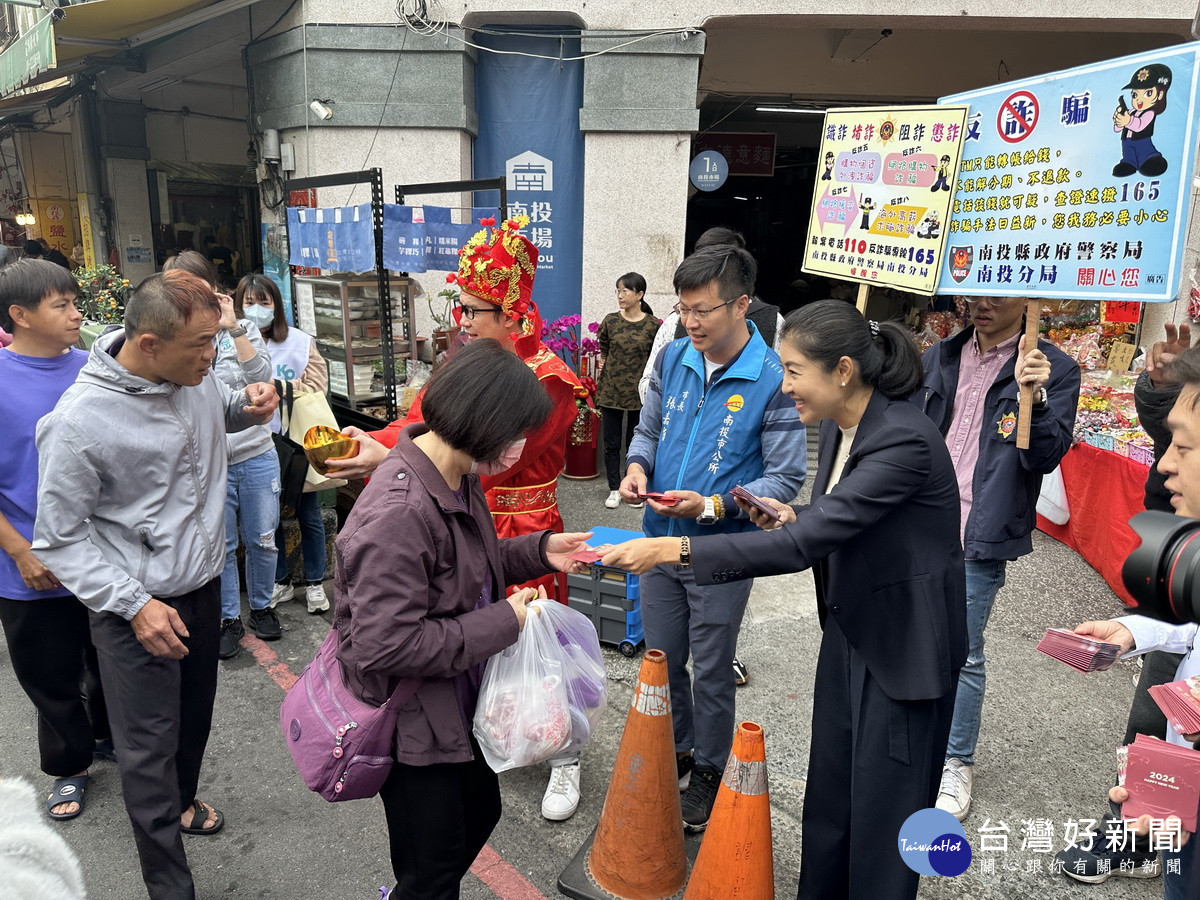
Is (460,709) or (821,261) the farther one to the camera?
(821,261)

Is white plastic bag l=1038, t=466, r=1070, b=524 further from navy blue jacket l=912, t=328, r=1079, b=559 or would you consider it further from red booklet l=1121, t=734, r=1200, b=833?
red booklet l=1121, t=734, r=1200, b=833

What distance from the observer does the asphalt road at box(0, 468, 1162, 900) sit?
294cm

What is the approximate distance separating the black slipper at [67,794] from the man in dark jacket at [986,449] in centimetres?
354

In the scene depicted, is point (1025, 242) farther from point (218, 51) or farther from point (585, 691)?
point (218, 51)

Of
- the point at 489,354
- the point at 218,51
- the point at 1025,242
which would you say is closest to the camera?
the point at 489,354

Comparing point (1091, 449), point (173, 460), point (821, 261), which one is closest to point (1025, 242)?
point (821, 261)

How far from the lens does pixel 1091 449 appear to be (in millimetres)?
5945

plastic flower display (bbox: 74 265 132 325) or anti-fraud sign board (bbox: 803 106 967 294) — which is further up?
anti-fraud sign board (bbox: 803 106 967 294)

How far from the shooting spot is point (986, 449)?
10.6 ft

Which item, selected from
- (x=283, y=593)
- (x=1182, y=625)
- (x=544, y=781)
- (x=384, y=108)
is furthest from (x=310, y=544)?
(x=384, y=108)

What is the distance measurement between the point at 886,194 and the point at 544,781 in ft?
9.45

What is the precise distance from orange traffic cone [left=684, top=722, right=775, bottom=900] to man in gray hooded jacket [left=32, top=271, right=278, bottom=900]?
1.74 metres

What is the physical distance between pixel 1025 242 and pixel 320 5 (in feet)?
27.7

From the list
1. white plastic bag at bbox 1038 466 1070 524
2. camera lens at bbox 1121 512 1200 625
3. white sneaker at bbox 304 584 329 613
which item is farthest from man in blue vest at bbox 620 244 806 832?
white plastic bag at bbox 1038 466 1070 524
